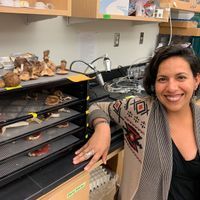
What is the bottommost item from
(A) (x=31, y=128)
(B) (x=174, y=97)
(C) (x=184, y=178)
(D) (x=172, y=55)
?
(C) (x=184, y=178)

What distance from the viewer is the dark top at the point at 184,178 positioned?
3.20 ft

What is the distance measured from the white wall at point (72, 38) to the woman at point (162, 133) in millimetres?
571

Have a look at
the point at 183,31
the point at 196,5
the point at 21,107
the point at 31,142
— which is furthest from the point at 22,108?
the point at 183,31

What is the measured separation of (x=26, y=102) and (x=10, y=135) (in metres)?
0.18

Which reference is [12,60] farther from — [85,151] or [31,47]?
[85,151]

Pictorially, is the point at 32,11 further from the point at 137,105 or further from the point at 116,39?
the point at 116,39

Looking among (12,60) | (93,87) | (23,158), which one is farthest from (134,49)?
(23,158)

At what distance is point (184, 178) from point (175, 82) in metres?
0.43

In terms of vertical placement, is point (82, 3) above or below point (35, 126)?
above

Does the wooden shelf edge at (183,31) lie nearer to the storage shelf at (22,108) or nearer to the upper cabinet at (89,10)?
the upper cabinet at (89,10)

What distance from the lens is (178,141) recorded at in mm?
995

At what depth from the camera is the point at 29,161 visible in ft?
2.70

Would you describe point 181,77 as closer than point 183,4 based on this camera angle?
Yes

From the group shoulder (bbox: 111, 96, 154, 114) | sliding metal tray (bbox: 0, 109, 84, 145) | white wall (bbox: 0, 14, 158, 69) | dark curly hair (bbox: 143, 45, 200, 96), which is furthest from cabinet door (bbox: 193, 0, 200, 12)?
sliding metal tray (bbox: 0, 109, 84, 145)
